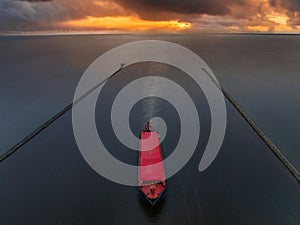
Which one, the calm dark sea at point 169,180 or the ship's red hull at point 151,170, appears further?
the ship's red hull at point 151,170

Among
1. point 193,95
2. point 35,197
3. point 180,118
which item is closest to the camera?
point 35,197

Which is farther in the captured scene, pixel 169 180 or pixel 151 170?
pixel 169 180

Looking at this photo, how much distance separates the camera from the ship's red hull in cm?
4488

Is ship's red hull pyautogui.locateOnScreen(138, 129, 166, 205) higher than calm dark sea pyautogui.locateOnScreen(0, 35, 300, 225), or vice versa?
ship's red hull pyautogui.locateOnScreen(138, 129, 166, 205)

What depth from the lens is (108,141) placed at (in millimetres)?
69312

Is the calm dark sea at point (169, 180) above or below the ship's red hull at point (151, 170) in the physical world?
below

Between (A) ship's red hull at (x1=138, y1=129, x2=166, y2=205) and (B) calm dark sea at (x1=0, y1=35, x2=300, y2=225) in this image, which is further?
(A) ship's red hull at (x1=138, y1=129, x2=166, y2=205)

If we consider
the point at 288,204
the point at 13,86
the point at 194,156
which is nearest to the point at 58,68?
the point at 13,86

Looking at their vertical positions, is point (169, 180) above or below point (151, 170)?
below

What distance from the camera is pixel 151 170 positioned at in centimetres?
5147

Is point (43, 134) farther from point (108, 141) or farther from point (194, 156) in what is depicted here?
point (194, 156)

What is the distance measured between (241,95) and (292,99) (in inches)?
708

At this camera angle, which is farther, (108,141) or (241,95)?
(241,95)

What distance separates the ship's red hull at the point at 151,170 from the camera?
4488 cm
